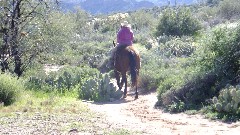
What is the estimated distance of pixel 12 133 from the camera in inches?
356

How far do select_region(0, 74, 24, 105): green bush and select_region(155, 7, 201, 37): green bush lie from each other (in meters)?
17.9

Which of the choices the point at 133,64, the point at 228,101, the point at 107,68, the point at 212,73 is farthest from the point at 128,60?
the point at 107,68

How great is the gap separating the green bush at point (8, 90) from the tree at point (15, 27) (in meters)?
3.85

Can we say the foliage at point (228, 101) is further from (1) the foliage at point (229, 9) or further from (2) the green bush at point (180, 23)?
(1) the foliage at point (229, 9)

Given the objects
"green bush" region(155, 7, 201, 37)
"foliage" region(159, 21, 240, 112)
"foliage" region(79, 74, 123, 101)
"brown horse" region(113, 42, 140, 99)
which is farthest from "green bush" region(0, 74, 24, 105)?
"green bush" region(155, 7, 201, 37)

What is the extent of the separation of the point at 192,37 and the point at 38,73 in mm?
13752

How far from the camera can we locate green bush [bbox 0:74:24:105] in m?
12.7

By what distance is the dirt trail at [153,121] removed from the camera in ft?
31.2

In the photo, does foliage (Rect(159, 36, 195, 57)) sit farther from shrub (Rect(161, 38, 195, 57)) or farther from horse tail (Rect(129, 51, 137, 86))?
horse tail (Rect(129, 51, 137, 86))

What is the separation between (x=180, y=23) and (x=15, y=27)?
48.5ft

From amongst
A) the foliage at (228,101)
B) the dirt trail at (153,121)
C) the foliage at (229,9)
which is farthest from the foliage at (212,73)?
the foliage at (229,9)

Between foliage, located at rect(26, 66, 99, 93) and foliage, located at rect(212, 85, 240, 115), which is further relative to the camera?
foliage, located at rect(26, 66, 99, 93)

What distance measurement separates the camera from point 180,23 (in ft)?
95.3

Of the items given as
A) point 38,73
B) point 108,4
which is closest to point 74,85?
point 38,73
